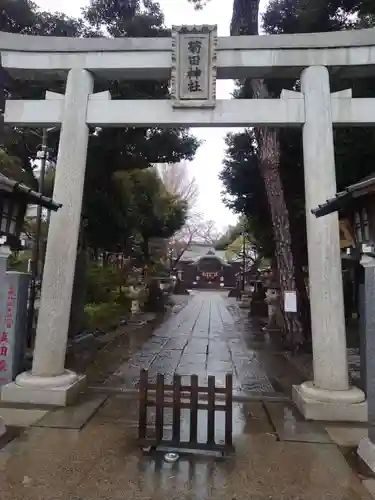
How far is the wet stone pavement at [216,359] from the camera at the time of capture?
28.1 ft

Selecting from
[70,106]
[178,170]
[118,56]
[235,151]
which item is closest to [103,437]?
[70,106]

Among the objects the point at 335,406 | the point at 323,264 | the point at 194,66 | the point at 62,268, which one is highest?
the point at 194,66

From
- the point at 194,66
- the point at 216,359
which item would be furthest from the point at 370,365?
the point at 216,359

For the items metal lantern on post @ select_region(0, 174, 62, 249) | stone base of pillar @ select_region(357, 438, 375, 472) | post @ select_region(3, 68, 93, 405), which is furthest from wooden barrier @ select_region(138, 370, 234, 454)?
metal lantern on post @ select_region(0, 174, 62, 249)

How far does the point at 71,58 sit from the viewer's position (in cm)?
721

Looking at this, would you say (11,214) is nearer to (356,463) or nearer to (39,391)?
(39,391)

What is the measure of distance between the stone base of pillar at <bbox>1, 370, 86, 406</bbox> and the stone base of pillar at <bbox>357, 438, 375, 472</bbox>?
4.13m

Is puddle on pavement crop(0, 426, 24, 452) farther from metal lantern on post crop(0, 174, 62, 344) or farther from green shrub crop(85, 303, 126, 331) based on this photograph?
green shrub crop(85, 303, 126, 331)

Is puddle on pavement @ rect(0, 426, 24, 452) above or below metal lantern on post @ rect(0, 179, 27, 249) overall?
below

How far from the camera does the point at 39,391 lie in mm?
6324

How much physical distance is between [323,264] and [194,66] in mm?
3896

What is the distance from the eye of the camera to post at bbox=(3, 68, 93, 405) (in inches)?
253

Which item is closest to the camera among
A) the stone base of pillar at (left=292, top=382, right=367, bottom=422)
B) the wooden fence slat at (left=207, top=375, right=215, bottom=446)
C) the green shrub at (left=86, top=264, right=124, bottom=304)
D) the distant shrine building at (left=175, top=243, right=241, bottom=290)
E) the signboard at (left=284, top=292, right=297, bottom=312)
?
the wooden fence slat at (left=207, top=375, right=215, bottom=446)

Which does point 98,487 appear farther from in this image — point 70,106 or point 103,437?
point 70,106
